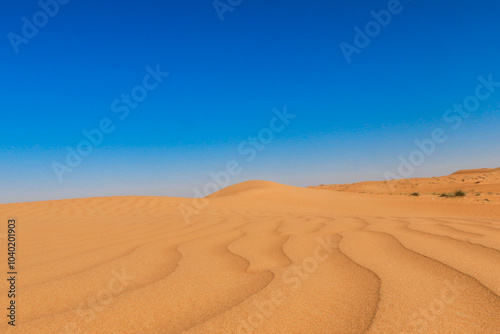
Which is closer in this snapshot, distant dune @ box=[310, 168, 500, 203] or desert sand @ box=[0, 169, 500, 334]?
desert sand @ box=[0, 169, 500, 334]

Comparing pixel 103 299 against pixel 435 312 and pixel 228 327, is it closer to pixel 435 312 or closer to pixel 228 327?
pixel 228 327

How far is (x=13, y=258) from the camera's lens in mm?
2473

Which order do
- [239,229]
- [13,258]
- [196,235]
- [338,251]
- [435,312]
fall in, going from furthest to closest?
[239,229], [196,235], [13,258], [338,251], [435,312]

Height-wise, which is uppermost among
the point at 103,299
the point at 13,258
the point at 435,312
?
the point at 13,258

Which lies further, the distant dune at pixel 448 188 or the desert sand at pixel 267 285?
the distant dune at pixel 448 188

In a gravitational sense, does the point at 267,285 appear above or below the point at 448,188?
below

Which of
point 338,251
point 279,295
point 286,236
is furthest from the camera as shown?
point 286,236

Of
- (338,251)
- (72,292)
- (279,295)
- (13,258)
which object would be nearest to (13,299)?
(72,292)

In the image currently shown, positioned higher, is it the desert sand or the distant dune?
the distant dune

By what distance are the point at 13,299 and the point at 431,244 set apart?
9.58ft

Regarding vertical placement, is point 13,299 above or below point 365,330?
above

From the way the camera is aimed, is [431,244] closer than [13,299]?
No

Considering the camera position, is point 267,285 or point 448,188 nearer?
point 267,285

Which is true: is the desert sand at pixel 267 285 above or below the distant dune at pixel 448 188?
below
